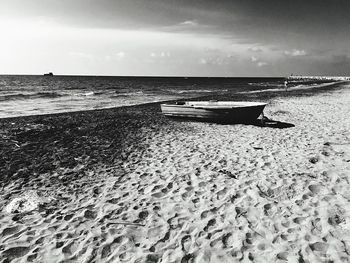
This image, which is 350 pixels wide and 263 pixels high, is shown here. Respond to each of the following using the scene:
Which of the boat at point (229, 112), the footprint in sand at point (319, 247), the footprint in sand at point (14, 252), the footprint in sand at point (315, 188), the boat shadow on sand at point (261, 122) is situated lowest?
the footprint in sand at point (14, 252)

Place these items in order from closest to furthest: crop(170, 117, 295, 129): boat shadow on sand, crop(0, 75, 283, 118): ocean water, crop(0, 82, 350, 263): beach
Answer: crop(0, 82, 350, 263): beach < crop(170, 117, 295, 129): boat shadow on sand < crop(0, 75, 283, 118): ocean water

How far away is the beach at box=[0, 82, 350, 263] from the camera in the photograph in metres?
4.39

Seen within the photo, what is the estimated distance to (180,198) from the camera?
236 inches

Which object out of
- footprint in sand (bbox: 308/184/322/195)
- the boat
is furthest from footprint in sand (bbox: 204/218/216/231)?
the boat

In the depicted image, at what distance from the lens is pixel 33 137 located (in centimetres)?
1210

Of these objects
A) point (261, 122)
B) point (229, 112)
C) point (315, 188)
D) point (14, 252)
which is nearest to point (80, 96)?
point (229, 112)

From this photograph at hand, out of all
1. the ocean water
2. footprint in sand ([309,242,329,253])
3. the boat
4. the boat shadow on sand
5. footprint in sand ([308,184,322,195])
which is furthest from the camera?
the ocean water

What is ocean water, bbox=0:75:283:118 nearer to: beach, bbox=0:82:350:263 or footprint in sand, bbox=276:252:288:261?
beach, bbox=0:82:350:263

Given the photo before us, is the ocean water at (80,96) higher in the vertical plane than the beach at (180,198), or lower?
higher

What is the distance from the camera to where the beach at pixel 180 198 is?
439 centimetres

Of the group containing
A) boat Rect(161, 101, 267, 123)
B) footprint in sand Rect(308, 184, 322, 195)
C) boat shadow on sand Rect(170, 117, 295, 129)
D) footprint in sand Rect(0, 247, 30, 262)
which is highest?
boat Rect(161, 101, 267, 123)

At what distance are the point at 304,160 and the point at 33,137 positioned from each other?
10631 mm

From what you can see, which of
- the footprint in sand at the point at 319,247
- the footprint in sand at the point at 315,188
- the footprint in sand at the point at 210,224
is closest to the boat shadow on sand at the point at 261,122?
the footprint in sand at the point at 315,188

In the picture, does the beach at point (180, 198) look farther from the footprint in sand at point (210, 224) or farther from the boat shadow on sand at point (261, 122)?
the boat shadow on sand at point (261, 122)
